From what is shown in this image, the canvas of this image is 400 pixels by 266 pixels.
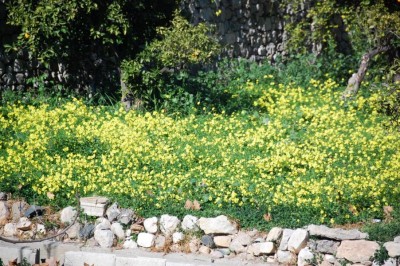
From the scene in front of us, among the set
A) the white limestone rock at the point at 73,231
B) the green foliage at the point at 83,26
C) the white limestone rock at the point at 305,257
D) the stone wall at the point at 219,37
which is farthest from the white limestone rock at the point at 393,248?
the stone wall at the point at 219,37

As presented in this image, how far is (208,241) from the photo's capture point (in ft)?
23.3

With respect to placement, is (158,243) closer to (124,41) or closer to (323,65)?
(124,41)

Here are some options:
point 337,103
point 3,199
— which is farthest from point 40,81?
point 337,103

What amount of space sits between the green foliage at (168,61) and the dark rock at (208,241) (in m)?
3.49

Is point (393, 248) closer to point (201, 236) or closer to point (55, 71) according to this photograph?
point (201, 236)

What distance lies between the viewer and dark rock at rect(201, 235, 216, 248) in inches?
279

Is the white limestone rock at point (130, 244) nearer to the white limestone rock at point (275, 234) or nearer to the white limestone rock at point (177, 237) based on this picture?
the white limestone rock at point (177, 237)

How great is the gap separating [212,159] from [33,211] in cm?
203

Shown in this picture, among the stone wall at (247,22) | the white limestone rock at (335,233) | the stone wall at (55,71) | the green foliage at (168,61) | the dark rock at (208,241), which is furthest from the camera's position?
the stone wall at (247,22)

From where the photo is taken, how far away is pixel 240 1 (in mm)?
13875

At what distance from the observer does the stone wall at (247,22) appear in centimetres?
1301

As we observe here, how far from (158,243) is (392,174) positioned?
2501 millimetres

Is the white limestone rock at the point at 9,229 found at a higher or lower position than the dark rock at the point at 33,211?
lower

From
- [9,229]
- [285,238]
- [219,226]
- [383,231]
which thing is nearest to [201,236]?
[219,226]
